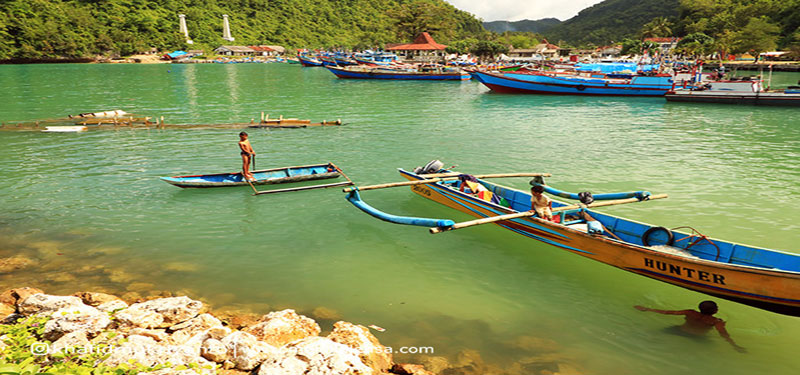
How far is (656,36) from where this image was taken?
5561 inches

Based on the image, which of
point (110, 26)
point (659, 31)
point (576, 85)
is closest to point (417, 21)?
point (659, 31)

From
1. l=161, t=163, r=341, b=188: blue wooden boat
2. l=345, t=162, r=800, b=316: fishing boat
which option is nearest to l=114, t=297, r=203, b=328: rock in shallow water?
l=345, t=162, r=800, b=316: fishing boat

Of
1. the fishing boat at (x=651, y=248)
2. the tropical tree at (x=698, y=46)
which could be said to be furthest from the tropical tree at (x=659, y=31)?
the fishing boat at (x=651, y=248)

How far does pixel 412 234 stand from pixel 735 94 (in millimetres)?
43600

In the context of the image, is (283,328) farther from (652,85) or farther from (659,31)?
(659,31)

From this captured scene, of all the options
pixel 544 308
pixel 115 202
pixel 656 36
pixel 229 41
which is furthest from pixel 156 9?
pixel 544 308

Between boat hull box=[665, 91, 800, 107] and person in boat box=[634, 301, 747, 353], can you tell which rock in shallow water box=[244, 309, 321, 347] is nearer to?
person in boat box=[634, 301, 747, 353]

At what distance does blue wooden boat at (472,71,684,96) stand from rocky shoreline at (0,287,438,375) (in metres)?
51.1

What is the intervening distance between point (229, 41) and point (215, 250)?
19450 centimetres

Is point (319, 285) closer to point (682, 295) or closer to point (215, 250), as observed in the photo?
point (215, 250)

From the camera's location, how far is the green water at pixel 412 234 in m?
8.66

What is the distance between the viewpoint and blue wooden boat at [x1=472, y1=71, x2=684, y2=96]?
165 ft

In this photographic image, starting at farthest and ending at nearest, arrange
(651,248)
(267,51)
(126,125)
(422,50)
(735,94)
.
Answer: (267,51)
(422,50)
(735,94)
(126,125)
(651,248)

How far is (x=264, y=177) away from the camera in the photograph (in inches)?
684
